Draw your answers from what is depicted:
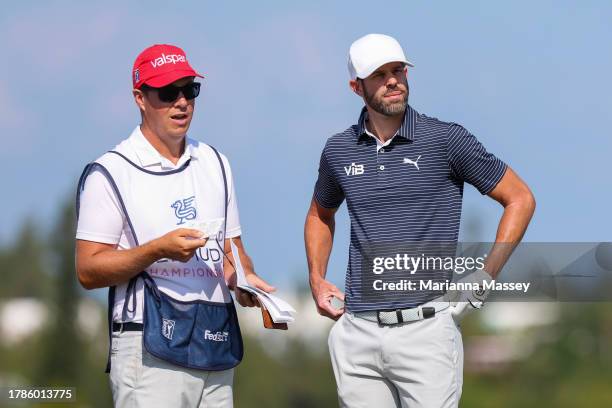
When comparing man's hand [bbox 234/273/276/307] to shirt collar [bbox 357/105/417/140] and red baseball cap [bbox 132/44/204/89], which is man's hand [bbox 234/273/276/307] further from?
red baseball cap [bbox 132/44/204/89]

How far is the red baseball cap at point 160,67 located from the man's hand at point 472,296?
5.33 feet

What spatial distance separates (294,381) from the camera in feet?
44.3

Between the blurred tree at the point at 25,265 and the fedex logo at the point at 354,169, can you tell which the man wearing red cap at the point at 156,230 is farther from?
the blurred tree at the point at 25,265

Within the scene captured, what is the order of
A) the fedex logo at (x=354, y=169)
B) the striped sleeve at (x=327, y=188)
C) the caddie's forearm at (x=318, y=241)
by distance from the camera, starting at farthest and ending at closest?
the caddie's forearm at (x=318, y=241), the striped sleeve at (x=327, y=188), the fedex logo at (x=354, y=169)

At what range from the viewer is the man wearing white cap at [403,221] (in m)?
5.57

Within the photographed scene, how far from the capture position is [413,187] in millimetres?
5625

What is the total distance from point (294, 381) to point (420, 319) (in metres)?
8.09

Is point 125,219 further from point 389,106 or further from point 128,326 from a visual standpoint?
point 389,106

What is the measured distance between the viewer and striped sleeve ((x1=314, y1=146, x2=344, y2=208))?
6047 mm

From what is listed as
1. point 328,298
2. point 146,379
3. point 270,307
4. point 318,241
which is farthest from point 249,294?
point 318,241

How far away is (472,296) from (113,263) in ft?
5.49

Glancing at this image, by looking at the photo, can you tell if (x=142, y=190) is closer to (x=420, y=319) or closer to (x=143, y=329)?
(x=143, y=329)

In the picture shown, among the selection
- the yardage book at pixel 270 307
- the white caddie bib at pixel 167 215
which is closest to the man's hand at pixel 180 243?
the white caddie bib at pixel 167 215

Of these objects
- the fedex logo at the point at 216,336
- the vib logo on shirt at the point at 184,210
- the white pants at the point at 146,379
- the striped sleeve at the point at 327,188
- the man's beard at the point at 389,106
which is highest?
the man's beard at the point at 389,106
